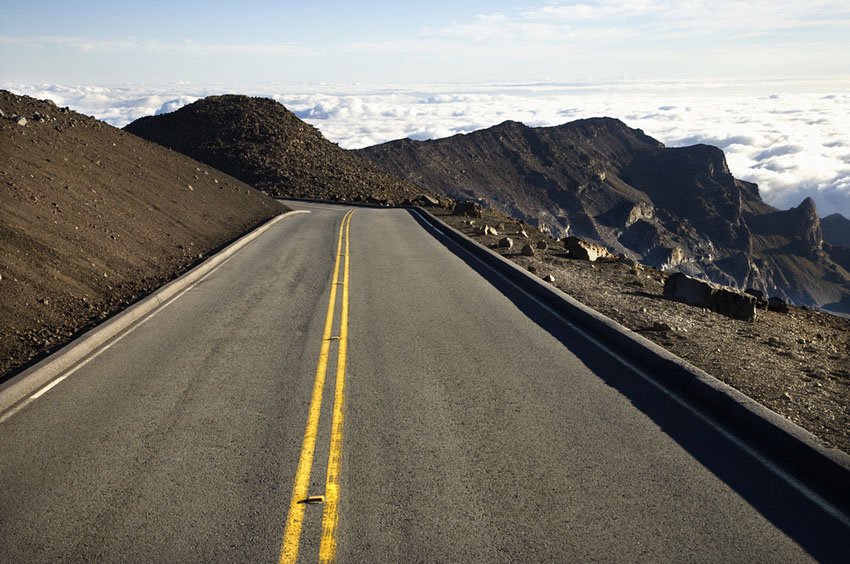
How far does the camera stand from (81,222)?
15.5 metres

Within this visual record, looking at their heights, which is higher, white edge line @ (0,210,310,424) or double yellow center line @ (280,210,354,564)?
white edge line @ (0,210,310,424)

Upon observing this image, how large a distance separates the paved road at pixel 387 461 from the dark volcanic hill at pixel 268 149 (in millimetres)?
43799

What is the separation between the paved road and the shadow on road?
20 mm

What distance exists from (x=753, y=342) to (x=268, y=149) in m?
57.3

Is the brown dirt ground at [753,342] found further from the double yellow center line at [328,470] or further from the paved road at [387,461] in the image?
the double yellow center line at [328,470]

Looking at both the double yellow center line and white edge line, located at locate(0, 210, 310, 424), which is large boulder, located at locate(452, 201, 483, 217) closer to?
white edge line, located at locate(0, 210, 310, 424)

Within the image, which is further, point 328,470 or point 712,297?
point 712,297

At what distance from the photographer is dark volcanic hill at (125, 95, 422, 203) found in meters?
56.2

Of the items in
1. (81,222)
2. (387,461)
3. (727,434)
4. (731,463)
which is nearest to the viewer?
(387,461)

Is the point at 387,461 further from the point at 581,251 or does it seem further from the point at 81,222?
the point at 581,251

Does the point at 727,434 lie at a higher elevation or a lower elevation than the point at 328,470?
lower

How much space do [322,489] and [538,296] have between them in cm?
897

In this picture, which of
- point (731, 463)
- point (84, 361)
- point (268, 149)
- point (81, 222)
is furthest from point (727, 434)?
point (268, 149)

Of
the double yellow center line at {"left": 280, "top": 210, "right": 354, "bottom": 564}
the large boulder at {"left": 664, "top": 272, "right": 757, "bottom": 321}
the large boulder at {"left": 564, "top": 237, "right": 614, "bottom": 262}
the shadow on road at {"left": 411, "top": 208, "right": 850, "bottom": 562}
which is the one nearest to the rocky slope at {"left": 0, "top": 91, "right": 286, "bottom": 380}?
the double yellow center line at {"left": 280, "top": 210, "right": 354, "bottom": 564}
